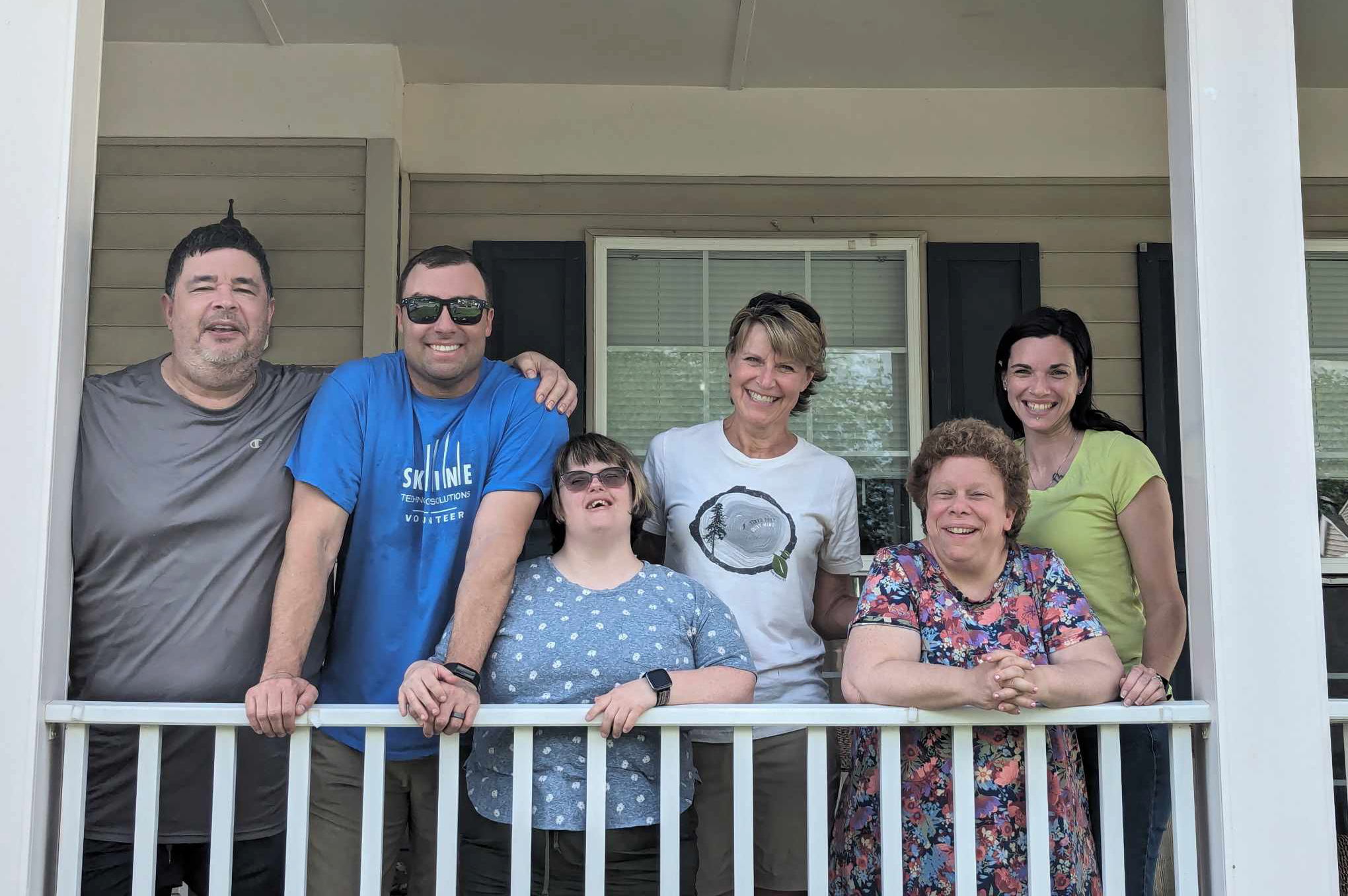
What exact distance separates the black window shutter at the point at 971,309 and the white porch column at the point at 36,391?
3.32 meters

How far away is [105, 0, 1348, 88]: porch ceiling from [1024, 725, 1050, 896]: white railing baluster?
2905 mm

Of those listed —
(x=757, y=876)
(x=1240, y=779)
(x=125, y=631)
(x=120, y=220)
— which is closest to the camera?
(x=1240, y=779)

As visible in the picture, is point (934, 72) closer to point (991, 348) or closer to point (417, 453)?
point (991, 348)

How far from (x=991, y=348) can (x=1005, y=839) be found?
287 cm

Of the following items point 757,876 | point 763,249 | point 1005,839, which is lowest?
point 757,876

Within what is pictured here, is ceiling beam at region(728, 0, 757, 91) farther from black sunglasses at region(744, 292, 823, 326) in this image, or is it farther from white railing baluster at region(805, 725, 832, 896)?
white railing baluster at region(805, 725, 832, 896)

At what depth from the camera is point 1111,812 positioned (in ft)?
6.95

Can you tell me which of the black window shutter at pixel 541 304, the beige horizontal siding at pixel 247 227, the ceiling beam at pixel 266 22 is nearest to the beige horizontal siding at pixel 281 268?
the beige horizontal siding at pixel 247 227

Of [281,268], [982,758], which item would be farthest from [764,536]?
[281,268]

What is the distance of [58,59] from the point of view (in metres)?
2.16

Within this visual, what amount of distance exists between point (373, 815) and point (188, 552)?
652mm

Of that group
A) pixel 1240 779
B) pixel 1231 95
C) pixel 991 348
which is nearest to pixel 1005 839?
pixel 1240 779

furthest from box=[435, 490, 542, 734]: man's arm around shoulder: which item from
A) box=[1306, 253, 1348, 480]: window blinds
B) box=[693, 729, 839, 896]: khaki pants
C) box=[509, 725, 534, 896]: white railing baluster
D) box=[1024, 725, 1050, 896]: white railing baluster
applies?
box=[1306, 253, 1348, 480]: window blinds

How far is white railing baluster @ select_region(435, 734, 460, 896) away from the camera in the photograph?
210 centimetres
